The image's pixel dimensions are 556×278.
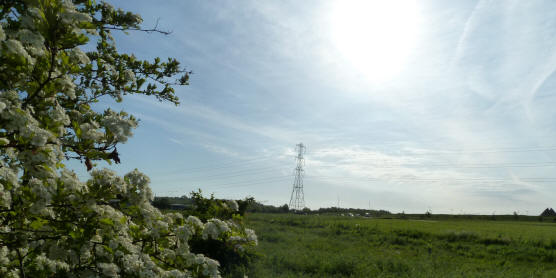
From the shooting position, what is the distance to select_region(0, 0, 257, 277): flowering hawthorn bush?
8.45 ft

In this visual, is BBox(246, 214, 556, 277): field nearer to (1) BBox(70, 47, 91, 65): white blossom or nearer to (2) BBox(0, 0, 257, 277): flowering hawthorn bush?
(2) BBox(0, 0, 257, 277): flowering hawthorn bush

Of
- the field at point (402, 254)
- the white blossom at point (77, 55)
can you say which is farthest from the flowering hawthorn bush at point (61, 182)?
the field at point (402, 254)

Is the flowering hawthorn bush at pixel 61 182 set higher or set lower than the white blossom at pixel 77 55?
lower

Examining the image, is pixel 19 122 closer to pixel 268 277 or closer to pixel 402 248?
pixel 268 277

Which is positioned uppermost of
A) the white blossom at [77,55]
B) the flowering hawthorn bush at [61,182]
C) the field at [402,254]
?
the white blossom at [77,55]

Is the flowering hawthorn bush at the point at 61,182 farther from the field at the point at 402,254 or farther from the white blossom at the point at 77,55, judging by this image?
the field at the point at 402,254

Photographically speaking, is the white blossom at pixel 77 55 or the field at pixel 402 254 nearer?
the white blossom at pixel 77 55

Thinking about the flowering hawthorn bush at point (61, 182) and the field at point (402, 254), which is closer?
the flowering hawthorn bush at point (61, 182)

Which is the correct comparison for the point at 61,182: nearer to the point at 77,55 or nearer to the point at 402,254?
the point at 77,55

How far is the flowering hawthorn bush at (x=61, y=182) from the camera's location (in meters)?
2.58

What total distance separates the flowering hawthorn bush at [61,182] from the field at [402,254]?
3182mm

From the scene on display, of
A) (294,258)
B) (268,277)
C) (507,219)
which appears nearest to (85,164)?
(268,277)

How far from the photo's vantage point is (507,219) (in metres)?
53.3

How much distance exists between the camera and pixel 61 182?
300 centimetres
